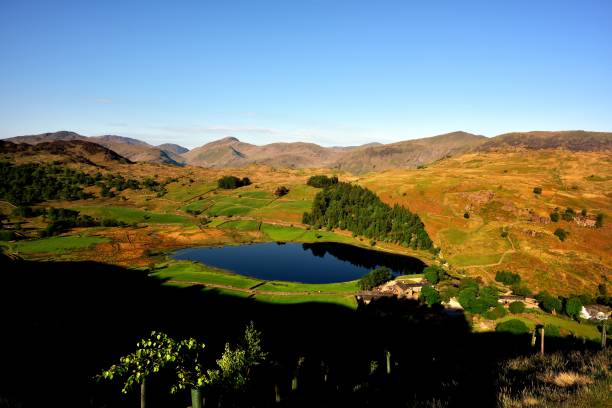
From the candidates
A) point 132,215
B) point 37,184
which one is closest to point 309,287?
point 132,215

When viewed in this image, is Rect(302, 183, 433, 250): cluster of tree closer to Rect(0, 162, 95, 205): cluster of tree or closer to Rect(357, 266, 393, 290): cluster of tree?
Rect(357, 266, 393, 290): cluster of tree

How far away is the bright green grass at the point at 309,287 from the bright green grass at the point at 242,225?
5929 centimetres

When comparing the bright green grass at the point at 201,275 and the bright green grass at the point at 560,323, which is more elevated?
the bright green grass at the point at 201,275

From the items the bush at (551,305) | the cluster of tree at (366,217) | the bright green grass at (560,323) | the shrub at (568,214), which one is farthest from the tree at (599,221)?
the bright green grass at (560,323)

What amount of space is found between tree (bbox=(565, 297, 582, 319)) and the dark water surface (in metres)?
34.7

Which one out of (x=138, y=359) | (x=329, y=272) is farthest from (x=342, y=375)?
(x=329, y=272)

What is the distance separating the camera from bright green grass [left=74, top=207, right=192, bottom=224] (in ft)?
463

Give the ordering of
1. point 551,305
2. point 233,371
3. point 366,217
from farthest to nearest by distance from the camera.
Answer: point 366,217 → point 551,305 → point 233,371

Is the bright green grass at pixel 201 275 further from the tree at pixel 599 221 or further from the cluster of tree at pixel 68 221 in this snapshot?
the tree at pixel 599 221

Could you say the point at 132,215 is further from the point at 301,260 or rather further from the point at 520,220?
the point at 520,220

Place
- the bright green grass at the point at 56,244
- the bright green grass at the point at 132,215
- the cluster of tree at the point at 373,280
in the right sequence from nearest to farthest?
the cluster of tree at the point at 373,280, the bright green grass at the point at 56,244, the bright green grass at the point at 132,215

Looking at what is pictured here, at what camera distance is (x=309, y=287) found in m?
73.5

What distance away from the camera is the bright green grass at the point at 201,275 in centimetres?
7461

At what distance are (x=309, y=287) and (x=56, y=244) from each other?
80.8 m
